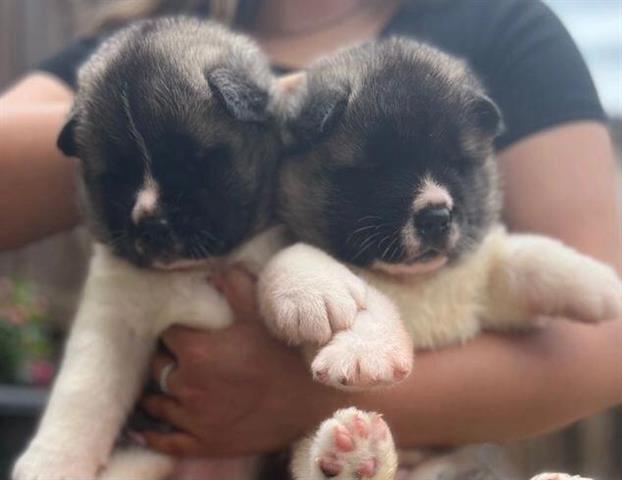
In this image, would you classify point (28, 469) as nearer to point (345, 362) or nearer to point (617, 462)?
point (345, 362)

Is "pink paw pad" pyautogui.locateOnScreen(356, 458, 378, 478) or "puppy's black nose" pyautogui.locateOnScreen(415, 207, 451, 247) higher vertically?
"puppy's black nose" pyautogui.locateOnScreen(415, 207, 451, 247)

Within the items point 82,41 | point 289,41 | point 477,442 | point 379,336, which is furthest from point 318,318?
point 82,41

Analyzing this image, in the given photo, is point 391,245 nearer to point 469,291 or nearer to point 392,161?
point 392,161

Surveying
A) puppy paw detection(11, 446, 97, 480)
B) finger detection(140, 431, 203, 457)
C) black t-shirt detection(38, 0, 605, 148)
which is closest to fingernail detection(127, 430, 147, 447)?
finger detection(140, 431, 203, 457)

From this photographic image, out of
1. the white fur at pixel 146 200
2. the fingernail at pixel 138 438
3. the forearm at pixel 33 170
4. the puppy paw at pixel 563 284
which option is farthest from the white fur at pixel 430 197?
the forearm at pixel 33 170

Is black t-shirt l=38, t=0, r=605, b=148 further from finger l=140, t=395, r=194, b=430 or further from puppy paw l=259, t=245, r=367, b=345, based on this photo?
finger l=140, t=395, r=194, b=430

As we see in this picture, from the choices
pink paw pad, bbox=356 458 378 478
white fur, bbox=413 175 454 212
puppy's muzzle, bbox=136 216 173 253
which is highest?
white fur, bbox=413 175 454 212

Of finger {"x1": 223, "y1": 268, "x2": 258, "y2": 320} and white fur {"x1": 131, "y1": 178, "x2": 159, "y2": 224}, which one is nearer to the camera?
white fur {"x1": 131, "y1": 178, "x2": 159, "y2": 224}

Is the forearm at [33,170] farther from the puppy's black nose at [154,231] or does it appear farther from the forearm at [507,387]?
the forearm at [507,387]
